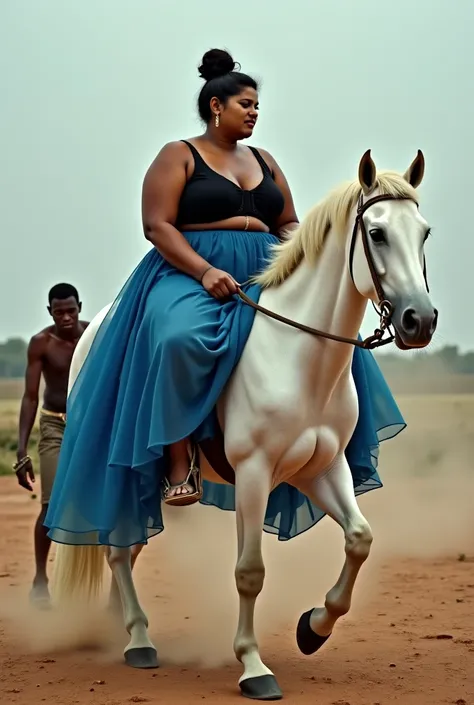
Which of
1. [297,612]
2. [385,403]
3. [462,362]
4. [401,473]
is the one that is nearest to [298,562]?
[297,612]

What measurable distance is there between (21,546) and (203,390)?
6.75 meters

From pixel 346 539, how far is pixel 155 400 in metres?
1.08

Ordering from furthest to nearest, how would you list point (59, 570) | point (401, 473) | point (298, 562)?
point (401, 473) → point (298, 562) → point (59, 570)

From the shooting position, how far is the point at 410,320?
15.6ft

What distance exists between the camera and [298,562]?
8391 millimetres

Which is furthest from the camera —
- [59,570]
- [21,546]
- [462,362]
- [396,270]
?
[462,362]

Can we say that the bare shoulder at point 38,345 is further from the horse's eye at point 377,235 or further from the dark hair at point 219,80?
the horse's eye at point 377,235

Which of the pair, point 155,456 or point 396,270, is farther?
point 155,456

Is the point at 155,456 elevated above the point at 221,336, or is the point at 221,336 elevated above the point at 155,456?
the point at 221,336

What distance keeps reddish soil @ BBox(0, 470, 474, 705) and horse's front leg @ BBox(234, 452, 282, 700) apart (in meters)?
0.12

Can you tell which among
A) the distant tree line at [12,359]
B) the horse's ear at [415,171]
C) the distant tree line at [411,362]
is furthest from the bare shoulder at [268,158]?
the distant tree line at [12,359]

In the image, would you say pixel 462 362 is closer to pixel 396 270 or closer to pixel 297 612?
pixel 297 612

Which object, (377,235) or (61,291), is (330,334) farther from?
(61,291)

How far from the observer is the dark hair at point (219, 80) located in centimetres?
617
